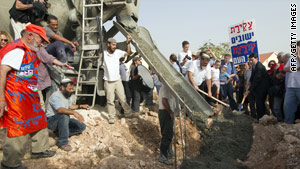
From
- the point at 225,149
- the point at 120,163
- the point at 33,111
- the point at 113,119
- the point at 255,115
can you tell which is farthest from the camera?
the point at 255,115

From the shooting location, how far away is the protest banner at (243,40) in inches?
264

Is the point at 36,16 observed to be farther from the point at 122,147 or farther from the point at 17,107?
the point at 122,147

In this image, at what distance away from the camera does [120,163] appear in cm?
351

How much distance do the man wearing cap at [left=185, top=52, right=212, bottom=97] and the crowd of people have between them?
25 millimetres

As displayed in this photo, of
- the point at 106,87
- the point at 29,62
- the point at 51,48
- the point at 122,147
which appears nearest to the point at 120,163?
the point at 122,147

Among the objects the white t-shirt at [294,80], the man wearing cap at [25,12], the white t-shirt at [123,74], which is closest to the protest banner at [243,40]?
the white t-shirt at [294,80]

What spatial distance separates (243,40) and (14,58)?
6058mm

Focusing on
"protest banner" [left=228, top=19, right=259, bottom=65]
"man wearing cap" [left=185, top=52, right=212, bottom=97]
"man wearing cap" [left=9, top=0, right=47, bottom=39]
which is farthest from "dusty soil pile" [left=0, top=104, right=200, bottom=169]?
"protest banner" [left=228, top=19, right=259, bottom=65]

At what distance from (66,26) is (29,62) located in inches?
163

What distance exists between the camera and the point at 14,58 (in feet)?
9.53

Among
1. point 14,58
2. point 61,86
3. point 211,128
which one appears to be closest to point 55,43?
point 61,86

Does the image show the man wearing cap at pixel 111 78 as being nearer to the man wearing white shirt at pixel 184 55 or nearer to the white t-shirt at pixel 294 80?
the man wearing white shirt at pixel 184 55

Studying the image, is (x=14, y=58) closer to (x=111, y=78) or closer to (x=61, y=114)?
(x=61, y=114)

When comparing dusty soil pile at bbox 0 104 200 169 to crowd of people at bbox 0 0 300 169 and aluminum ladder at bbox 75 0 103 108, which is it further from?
aluminum ladder at bbox 75 0 103 108
